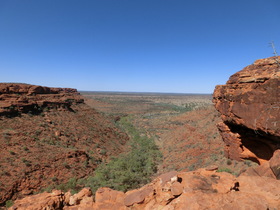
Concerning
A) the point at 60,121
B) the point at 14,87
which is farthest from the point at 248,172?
the point at 14,87

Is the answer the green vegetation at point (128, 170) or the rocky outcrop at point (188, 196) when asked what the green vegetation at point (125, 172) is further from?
the rocky outcrop at point (188, 196)

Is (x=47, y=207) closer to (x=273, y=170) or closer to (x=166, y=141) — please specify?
(x=273, y=170)

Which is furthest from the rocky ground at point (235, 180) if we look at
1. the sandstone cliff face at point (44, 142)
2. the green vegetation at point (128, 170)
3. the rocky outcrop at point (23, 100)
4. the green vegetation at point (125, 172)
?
the rocky outcrop at point (23, 100)

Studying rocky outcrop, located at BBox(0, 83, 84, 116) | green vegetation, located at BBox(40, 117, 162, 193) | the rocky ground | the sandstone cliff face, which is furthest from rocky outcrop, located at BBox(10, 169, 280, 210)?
rocky outcrop, located at BBox(0, 83, 84, 116)

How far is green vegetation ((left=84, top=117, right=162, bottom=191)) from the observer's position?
13.7m

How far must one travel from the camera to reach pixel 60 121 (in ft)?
78.9

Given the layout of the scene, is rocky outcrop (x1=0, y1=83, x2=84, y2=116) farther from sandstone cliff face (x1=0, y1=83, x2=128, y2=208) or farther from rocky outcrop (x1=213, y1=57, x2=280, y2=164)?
rocky outcrop (x1=213, y1=57, x2=280, y2=164)

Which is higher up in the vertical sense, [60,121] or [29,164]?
[60,121]

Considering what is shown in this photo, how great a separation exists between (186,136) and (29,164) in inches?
764

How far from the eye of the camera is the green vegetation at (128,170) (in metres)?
13.7

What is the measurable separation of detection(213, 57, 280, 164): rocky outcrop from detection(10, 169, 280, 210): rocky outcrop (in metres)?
2.30

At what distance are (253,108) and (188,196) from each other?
488cm

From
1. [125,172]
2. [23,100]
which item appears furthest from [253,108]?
[23,100]

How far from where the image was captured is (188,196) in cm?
515
